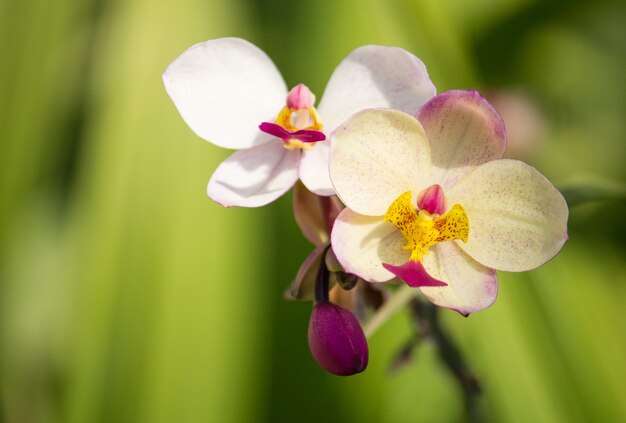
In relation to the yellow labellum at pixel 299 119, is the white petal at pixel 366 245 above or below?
below

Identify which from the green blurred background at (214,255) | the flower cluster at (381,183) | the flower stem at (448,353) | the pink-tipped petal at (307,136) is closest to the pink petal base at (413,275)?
the flower cluster at (381,183)

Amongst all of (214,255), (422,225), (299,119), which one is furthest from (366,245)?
(214,255)

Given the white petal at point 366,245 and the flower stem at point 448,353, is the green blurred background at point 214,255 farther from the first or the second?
the white petal at point 366,245

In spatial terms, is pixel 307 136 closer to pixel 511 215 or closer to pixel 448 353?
pixel 511 215

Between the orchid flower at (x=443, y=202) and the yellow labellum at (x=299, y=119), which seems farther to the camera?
the yellow labellum at (x=299, y=119)

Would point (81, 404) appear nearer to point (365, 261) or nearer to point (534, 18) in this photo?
point (365, 261)

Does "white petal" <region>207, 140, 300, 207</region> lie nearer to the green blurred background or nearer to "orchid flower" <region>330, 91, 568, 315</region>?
"orchid flower" <region>330, 91, 568, 315</region>

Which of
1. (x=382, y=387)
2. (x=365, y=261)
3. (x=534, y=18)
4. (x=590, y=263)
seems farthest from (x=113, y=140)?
(x=534, y=18)
